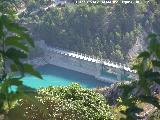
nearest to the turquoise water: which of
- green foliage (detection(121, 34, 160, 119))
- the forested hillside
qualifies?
the forested hillside

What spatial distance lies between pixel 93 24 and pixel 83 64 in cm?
583

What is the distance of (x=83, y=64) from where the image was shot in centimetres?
4525

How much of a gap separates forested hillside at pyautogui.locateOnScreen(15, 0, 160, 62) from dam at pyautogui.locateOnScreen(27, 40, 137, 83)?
119cm

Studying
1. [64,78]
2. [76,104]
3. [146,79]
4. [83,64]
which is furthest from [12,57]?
[83,64]

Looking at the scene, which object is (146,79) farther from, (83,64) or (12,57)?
(83,64)

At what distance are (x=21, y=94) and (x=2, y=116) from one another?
7 centimetres

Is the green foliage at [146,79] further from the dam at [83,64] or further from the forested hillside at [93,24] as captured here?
the forested hillside at [93,24]

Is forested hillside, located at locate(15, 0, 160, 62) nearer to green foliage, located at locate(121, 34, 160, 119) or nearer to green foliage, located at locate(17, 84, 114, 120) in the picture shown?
green foliage, located at locate(17, 84, 114, 120)

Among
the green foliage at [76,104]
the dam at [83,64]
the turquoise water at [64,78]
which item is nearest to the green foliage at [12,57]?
the green foliage at [76,104]

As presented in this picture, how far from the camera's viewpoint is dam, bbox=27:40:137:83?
4238cm

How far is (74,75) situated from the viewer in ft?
146

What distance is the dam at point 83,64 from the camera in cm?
4238

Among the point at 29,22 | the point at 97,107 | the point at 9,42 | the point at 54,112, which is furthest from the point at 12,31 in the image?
the point at 29,22

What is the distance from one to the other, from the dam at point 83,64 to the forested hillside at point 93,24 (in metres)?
1.19
